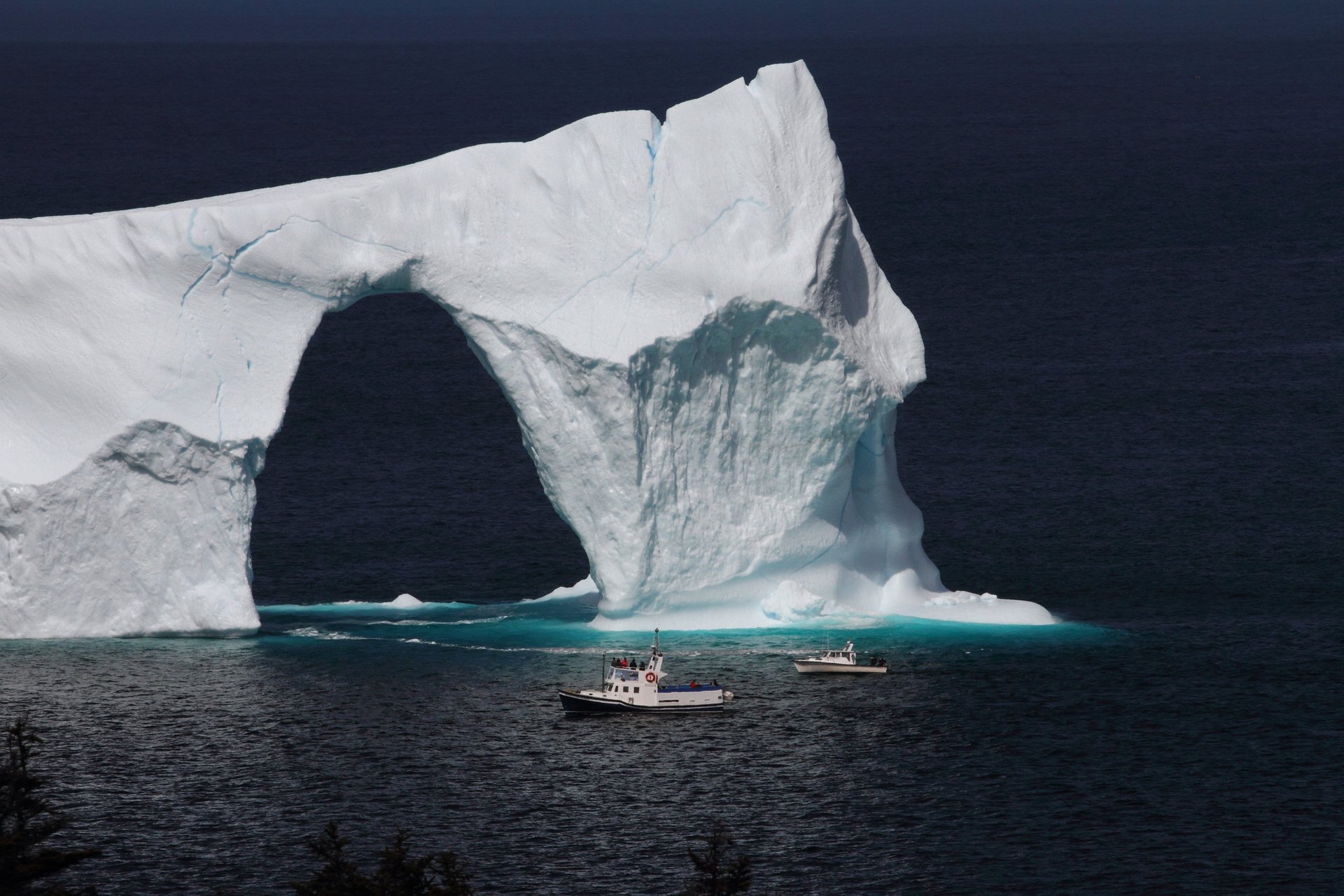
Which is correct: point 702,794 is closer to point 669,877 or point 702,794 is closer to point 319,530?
point 669,877

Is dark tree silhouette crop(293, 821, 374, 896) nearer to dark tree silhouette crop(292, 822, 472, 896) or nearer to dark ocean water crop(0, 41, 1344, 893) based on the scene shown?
Result: dark tree silhouette crop(292, 822, 472, 896)

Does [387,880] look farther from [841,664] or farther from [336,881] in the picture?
[841,664]

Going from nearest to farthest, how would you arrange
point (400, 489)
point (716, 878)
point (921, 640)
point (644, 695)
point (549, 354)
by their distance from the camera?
point (716, 878) → point (644, 695) → point (549, 354) → point (921, 640) → point (400, 489)

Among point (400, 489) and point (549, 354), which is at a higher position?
point (549, 354)

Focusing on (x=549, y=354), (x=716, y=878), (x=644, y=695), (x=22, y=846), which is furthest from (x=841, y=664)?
(x=22, y=846)

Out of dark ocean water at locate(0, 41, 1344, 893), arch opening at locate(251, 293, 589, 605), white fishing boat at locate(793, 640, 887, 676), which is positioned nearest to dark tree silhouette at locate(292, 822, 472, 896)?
dark ocean water at locate(0, 41, 1344, 893)

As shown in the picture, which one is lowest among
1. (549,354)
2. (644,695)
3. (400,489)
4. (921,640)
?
(644,695)

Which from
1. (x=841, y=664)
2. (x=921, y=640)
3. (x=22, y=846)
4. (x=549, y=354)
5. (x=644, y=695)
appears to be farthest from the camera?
(x=921, y=640)
